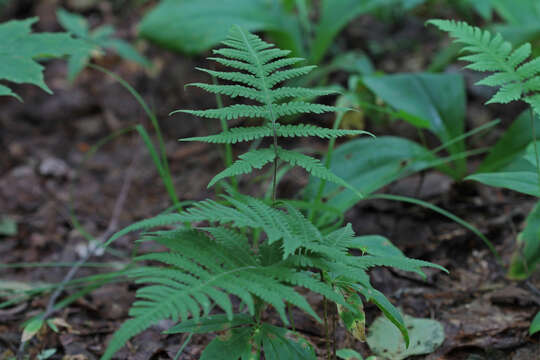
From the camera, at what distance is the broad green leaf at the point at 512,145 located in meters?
1.75

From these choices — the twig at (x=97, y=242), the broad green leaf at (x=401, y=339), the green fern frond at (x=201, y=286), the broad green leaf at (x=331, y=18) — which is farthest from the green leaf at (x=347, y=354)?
the broad green leaf at (x=331, y=18)

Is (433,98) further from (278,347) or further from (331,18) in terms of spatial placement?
(278,347)

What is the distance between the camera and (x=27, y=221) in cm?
213

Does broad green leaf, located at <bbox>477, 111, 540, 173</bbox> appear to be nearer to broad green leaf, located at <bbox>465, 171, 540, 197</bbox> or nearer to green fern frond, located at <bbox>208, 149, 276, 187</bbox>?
broad green leaf, located at <bbox>465, 171, 540, 197</bbox>

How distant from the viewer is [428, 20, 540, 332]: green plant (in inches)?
43.3

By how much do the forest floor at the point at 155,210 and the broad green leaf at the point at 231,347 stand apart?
341 millimetres

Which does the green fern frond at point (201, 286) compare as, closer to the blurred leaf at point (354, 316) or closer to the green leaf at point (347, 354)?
the blurred leaf at point (354, 316)

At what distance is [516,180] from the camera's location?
1.28 meters

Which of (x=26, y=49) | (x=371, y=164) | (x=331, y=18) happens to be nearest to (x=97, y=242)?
(x=26, y=49)

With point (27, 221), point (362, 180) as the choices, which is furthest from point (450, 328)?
point (27, 221)

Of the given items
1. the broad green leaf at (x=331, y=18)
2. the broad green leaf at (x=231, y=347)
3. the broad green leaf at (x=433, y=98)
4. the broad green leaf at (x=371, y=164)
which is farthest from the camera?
the broad green leaf at (x=331, y=18)

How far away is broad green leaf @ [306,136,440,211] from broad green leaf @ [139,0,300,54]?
90cm

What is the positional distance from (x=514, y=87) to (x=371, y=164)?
27.7 inches

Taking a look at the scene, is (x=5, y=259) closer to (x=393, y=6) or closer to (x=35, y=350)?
(x=35, y=350)
